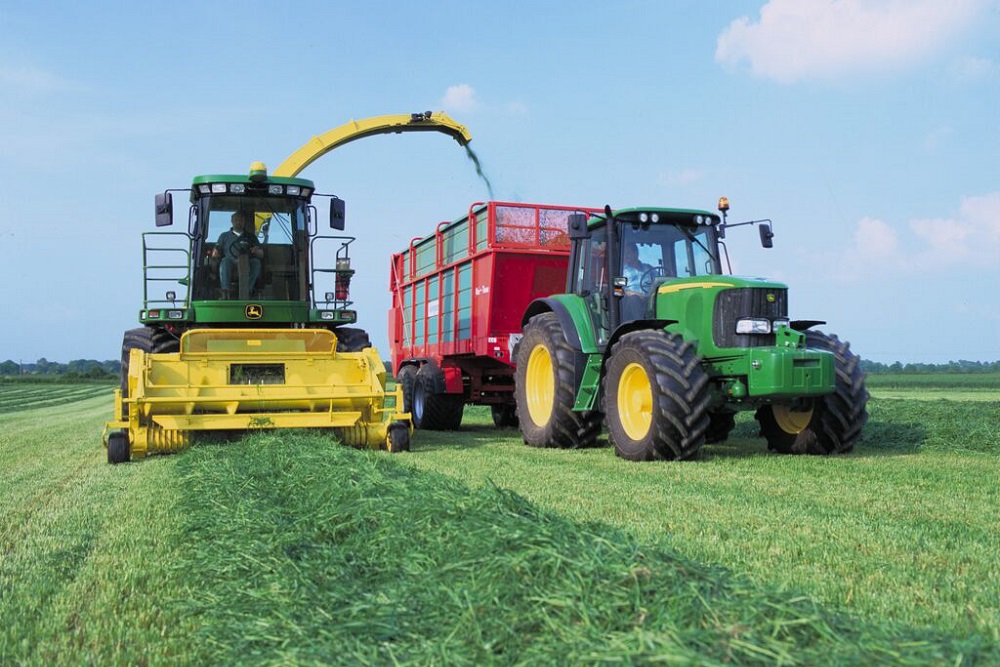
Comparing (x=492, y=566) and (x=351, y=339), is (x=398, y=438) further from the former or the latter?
(x=492, y=566)

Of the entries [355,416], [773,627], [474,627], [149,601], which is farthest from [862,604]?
[355,416]

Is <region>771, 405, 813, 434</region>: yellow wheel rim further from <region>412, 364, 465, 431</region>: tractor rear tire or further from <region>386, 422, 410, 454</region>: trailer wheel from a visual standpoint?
<region>412, 364, 465, 431</region>: tractor rear tire

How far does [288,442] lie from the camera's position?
25.1 ft

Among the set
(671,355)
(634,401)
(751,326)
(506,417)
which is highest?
(751,326)

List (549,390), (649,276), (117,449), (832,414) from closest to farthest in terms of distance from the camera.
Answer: (117,449) < (832,414) < (649,276) < (549,390)

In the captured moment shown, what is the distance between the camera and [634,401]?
337 inches

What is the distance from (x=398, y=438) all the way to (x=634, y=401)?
2.21 m

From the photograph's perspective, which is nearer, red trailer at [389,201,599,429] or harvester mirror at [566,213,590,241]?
harvester mirror at [566,213,590,241]

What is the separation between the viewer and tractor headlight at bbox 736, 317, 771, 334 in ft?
27.1

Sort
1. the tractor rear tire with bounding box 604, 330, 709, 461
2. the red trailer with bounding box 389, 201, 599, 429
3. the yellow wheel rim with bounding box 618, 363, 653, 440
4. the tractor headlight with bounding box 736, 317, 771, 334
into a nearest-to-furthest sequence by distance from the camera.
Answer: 1. the tractor rear tire with bounding box 604, 330, 709, 461
2. the tractor headlight with bounding box 736, 317, 771, 334
3. the yellow wheel rim with bounding box 618, 363, 653, 440
4. the red trailer with bounding box 389, 201, 599, 429

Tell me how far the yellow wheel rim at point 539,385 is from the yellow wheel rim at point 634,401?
151 centimetres

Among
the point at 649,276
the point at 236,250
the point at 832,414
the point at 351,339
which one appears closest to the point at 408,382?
the point at 351,339

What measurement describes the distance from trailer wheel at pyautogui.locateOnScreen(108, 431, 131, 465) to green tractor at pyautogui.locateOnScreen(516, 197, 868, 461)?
13.1 feet

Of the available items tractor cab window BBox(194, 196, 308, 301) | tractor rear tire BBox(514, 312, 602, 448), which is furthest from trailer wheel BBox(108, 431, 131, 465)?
tractor rear tire BBox(514, 312, 602, 448)
